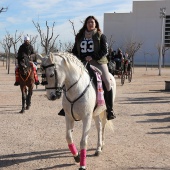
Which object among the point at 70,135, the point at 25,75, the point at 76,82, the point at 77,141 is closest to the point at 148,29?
the point at 25,75

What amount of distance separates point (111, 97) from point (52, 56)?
5.72ft

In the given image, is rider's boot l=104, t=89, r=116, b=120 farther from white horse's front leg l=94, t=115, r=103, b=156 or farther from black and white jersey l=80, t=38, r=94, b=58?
black and white jersey l=80, t=38, r=94, b=58

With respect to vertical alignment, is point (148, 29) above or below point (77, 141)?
above

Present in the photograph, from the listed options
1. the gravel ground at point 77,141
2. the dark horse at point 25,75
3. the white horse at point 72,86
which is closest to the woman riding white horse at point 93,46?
the white horse at point 72,86

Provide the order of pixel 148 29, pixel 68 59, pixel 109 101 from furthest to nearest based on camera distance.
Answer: pixel 148 29 → pixel 109 101 → pixel 68 59

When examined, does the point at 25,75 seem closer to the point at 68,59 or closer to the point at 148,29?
the point at 68,59

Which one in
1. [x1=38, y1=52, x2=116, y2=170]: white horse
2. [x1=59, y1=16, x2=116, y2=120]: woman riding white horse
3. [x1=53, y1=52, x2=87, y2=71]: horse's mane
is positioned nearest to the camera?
[x1=38, y1=52, x2=116, y2=170]: white horse

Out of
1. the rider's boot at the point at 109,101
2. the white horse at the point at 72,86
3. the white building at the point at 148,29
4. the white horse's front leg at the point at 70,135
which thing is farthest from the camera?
the white building at the point at 148,29

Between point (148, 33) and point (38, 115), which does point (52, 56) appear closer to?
point (38, 115)

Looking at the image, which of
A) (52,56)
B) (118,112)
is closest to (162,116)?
(118,112)

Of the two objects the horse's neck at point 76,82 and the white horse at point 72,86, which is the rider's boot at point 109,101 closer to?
the white horse at point 72,86

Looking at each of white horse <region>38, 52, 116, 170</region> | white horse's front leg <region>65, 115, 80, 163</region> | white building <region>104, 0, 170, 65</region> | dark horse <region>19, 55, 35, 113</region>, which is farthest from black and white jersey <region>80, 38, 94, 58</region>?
white building <region>104, 0, 170, 65</region>

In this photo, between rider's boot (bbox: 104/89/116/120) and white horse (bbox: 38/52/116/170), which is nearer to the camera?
white horse (bbox: 38/52/116/170)

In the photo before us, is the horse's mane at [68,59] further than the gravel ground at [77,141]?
No
